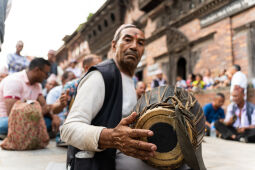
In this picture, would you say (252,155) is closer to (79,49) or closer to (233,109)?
(233,109)

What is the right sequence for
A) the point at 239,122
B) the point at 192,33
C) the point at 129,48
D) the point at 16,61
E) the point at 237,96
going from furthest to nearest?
the point at 192,33 → the point at 16,61 → the point at 239,122 → the point at 237,96 → the point at 129,48

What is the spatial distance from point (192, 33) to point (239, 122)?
595 cm

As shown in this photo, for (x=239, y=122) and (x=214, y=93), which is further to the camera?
(x=214, y=93)

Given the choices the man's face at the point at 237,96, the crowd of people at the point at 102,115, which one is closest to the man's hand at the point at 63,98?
the crowd of people at the point at 102,115

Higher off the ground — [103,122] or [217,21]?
[217,21]

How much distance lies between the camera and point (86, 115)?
4.73 ft

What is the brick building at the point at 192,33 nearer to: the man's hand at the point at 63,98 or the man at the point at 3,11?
the man's hand at the point at 63,98

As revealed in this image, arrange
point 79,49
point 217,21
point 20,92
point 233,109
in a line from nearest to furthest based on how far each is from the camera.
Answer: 1. point 20,92
2. point 233,109
3. point 217,21
4. point 79,49

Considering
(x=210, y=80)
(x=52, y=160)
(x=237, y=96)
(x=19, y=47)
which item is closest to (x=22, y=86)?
(x=52, y=160)

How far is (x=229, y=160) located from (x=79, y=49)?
24.5m

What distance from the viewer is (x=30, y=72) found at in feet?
11.6

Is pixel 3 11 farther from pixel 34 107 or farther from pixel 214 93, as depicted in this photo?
pixel 214 93

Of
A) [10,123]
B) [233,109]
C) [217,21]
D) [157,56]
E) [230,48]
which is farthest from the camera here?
[157,56]

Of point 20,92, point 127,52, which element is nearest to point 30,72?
point 20,92
